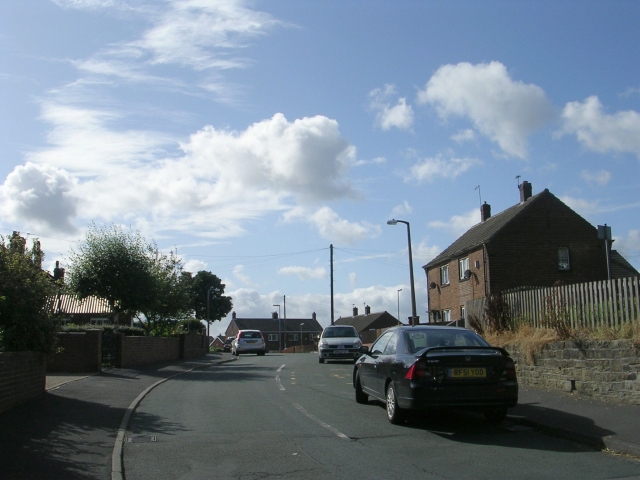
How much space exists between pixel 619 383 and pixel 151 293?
19.7 m

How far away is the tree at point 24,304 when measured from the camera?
39.8 ft

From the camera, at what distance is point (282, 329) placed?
116 m

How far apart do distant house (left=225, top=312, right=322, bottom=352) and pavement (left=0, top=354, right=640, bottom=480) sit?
96448 millimetres

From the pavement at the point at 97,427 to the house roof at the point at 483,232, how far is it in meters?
22.0

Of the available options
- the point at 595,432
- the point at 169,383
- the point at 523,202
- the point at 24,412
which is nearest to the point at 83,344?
the point at 169,383

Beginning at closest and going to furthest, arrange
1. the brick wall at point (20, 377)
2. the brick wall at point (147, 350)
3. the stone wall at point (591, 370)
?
the brick wall at point (20, 377) < the stone wall at point (591, 370) < the brick wall at point (147, 350)

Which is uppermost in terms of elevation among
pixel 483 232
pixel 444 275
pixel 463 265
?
pixel 483 232

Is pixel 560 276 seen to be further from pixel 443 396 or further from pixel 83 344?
pixel 443 396

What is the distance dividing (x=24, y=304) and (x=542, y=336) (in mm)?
10607

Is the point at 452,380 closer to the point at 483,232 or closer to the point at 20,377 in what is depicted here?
the point at 20,377

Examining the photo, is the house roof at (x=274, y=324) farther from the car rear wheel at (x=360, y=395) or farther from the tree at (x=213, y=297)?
the car rear wheel at (x=360, y=395)

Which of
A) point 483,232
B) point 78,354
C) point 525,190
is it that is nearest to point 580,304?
point 78,354

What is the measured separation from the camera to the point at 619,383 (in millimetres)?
11070

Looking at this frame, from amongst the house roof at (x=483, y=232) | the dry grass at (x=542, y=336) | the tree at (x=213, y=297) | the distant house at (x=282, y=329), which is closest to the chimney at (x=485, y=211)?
the house roof at (x=483, y=232)
